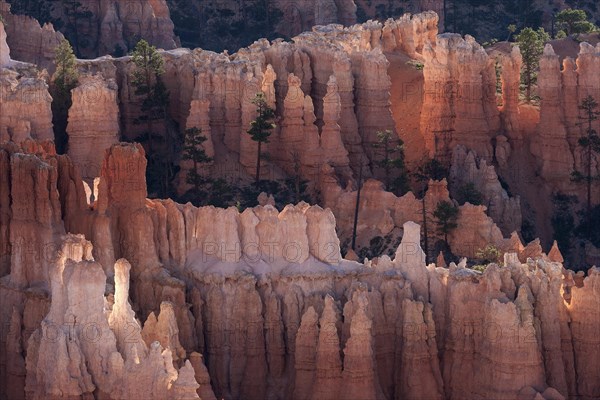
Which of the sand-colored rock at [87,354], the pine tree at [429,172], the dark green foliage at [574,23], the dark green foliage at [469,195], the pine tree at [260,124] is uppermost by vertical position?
the dark green foliage at [574,23]

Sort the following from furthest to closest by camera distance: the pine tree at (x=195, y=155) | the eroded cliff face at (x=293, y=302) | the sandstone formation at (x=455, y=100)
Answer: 1. the sandstone formation at (x=455, y=100)
2. the pine tree at (x=195, y=155)
3. the eroded cliff face at (x=293, y=302)

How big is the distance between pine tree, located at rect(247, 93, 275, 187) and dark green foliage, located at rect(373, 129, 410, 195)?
450cm

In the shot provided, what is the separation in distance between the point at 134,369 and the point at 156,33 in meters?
64.6

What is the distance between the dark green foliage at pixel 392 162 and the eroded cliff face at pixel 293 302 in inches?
764

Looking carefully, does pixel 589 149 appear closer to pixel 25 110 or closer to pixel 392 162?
pixel 392 162

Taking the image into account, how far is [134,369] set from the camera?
64375 mm

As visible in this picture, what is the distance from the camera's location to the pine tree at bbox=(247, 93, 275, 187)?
9425cm

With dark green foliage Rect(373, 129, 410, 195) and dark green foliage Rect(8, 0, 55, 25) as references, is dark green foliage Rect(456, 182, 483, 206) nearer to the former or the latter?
dark green foliage Rect(373, 129, 410, 195)

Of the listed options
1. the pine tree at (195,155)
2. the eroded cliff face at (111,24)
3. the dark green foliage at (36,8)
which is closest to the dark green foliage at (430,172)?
the pine tree at (195,155)

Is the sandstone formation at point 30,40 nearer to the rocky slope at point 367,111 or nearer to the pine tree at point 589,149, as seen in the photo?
the rocky slope at point 367,111

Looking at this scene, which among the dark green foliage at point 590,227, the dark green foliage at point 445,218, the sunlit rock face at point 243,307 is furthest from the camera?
the dark green foliage at point 590,227

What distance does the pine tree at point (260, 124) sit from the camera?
3711 inches

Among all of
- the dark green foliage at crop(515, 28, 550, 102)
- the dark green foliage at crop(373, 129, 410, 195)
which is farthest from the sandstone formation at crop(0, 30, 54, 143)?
the dark green foliage at crop(515, 28, 550, 102)

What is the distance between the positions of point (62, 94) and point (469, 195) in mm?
16654
